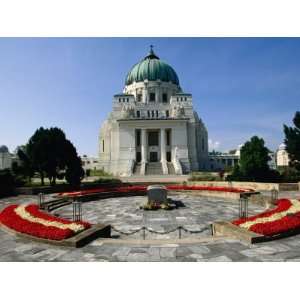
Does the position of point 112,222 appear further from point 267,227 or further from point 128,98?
point 128,98

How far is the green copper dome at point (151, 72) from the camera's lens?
241ft

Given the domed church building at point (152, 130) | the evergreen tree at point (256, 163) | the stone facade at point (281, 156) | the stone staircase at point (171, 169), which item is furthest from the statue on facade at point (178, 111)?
the stone facade at point (281, 156)

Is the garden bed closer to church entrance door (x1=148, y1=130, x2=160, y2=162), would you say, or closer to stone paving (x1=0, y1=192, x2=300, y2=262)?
stone paving (x1=0, y1=192, x2=300, y2=262)

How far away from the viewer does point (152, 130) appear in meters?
66.1

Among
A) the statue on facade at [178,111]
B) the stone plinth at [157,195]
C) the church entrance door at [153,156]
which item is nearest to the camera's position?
the stone plinth at [157,195]

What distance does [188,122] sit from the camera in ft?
220

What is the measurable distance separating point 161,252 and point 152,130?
58256mm

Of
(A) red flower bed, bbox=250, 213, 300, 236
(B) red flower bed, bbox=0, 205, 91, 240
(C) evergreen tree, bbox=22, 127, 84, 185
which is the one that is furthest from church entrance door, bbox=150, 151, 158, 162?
(A) red flower bed, bbox=250, 213, 300, 236

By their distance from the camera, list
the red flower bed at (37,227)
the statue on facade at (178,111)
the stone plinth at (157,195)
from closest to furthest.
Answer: the red flower bed at (37,227) → the stone plinth at (157,195) → the statue on facade at (178,111)

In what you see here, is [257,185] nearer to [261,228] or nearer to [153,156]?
[261,228]

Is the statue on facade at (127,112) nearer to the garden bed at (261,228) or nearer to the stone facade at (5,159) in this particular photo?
the stone facade at (5,159)

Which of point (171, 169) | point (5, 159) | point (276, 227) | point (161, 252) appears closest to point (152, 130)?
point (171, 169)

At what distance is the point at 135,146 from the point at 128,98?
13.8 meters

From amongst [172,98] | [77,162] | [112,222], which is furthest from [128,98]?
[112,222]
